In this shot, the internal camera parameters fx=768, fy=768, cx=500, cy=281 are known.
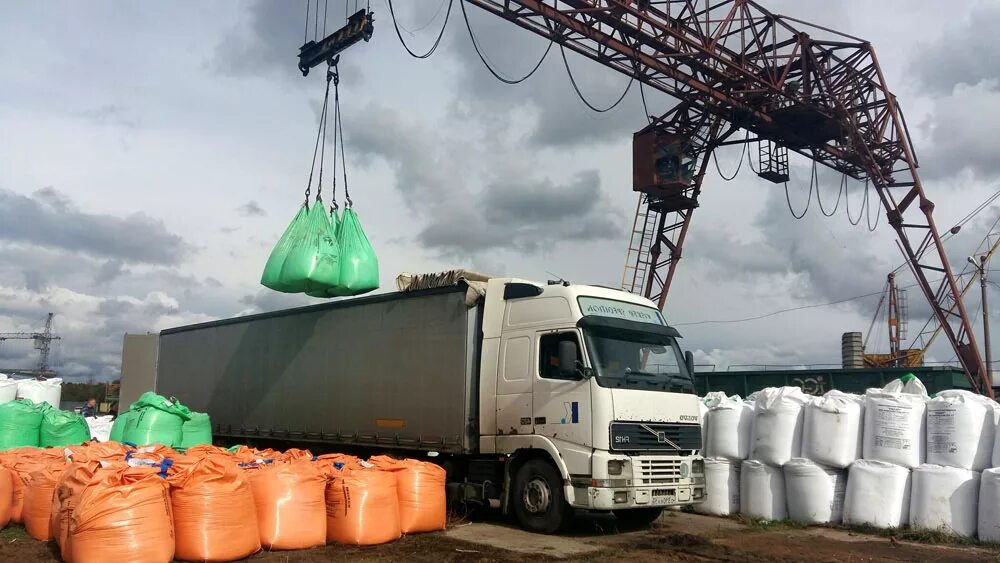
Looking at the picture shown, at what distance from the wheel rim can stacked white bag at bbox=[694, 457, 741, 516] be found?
2948 mm

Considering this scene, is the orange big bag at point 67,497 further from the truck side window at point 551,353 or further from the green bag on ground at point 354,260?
the truck side window at point 551,353

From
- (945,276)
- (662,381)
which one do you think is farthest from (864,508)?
(945,276)

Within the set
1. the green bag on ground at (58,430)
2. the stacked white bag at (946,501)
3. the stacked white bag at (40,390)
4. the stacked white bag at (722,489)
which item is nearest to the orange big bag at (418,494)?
the stacked white bag at (722,489)

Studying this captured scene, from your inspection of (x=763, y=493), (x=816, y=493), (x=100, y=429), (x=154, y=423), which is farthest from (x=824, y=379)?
(x=100, y=429)

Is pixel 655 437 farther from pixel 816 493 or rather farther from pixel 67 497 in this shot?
pixel 67 497

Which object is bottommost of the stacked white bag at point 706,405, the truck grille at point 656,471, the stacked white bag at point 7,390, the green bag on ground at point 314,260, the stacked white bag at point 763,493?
the stacked white bag at point 763,493

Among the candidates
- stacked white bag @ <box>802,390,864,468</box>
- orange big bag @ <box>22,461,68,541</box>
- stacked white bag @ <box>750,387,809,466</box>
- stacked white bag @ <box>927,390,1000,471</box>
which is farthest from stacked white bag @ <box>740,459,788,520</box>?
orange big bag @ <box>22,461,68,541</box>

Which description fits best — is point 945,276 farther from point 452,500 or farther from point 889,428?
point 452,500

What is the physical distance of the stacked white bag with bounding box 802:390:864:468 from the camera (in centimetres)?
973

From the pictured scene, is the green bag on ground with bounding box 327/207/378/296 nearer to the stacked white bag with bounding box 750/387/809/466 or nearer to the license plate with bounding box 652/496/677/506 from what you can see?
the license plate with bounding box 652/496/677/506

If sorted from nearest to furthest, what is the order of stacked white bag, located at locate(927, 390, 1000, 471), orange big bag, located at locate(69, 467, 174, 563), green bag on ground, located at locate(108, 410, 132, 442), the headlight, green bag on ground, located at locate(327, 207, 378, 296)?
orange big bag, located at locate(69, 467, 174, 563) → the headlight → stacked white bag, located at locate(927, 390, 1000, 471) → green bag on ground, located at locate(327, 207, 378, 296) → green bag on ground, located at locate(108, 410, 132, 442)

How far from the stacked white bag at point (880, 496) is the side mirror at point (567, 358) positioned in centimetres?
395

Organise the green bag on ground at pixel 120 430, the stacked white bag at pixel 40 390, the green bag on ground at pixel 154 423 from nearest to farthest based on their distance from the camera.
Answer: the green bag on ground at pixel 154 423
the green bag on ground at pixel 120 430
the stacked white bag at pixel 40 390

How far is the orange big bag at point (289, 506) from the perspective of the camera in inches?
277
